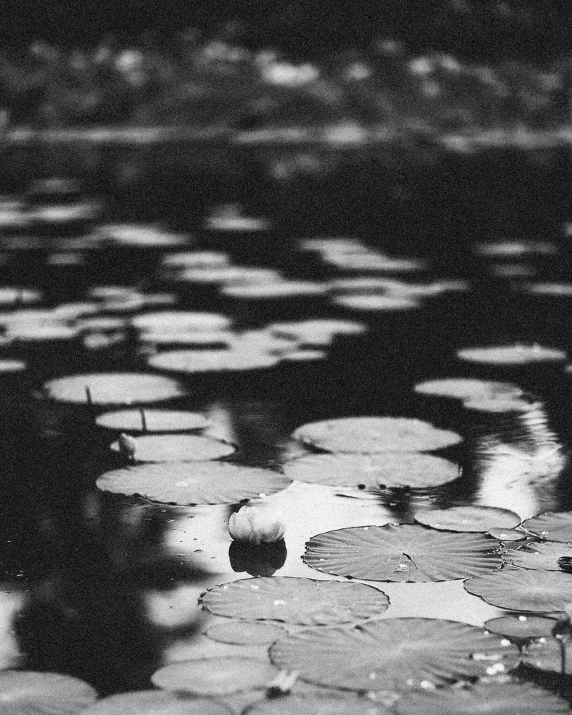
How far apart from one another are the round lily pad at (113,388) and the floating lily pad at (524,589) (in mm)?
846

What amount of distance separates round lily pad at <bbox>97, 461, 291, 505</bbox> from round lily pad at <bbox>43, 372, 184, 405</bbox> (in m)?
0.36

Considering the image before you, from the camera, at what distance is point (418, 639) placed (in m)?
1.04

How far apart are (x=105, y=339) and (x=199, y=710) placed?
1534 mm

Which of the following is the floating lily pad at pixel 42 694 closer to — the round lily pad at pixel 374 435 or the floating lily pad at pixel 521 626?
the floating lily pad at pixel 521 626

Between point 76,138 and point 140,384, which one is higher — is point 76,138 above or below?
above

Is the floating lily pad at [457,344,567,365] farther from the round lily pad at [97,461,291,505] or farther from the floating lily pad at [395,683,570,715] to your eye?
the floating lily pad at [395,683,570,715]

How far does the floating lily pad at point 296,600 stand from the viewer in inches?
43.2

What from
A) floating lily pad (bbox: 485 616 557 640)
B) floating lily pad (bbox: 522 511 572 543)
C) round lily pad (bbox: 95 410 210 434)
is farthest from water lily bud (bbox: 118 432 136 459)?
floating lily pad (bbox: 485 616 557 640)

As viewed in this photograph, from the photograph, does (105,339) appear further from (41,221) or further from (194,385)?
(41,221)

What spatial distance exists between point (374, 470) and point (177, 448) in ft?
0.88

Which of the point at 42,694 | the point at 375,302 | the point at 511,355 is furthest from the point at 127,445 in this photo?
the point at 375,302

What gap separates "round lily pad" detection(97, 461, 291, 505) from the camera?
1.45 metres

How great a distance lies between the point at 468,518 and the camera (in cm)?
137

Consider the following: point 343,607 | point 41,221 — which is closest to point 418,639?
point 343,607
